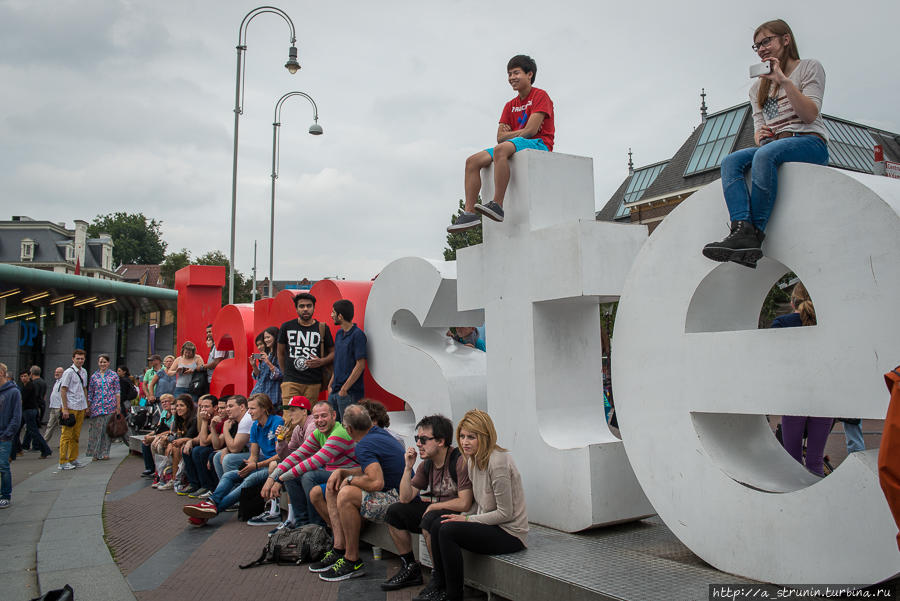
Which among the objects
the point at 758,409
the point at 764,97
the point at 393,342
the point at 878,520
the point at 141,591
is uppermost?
the point at 764,97

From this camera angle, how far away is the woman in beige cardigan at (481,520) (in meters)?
4.37

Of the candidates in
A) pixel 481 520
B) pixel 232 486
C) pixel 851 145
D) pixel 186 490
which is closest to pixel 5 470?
pixel 186 490

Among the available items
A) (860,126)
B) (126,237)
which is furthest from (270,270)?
(126,237)

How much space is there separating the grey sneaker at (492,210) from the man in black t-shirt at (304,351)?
3466mm

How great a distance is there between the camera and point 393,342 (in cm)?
714

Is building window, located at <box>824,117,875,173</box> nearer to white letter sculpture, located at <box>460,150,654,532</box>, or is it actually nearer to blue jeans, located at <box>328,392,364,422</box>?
blue jeans, located at <box>328,392,364,422</box>

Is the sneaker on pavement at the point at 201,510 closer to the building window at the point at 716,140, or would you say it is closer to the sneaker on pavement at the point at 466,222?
the sneaker on pavement at the point at 466,222

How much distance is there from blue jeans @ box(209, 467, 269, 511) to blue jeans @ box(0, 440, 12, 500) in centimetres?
283

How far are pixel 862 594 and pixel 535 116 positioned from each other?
153 inches

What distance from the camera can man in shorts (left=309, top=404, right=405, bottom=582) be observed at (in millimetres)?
5445

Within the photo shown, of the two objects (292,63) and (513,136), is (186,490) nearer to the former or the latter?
(513,136)

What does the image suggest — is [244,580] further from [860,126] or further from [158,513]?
[860,126]

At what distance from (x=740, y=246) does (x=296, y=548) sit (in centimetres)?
431

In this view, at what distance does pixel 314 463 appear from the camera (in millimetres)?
6043
